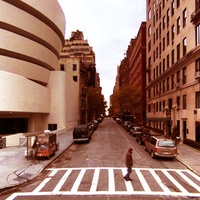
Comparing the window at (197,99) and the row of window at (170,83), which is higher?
the row of window at (170,83)

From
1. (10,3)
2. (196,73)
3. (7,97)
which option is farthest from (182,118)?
(10,3)

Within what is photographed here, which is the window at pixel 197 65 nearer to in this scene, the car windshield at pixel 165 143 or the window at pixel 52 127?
the car windshield at pixel 165 143

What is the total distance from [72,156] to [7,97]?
1452 cm

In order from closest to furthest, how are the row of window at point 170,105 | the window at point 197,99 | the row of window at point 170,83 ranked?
the window at point 197,99 → the row of window at point 170,105 → the row of window at point 170,83

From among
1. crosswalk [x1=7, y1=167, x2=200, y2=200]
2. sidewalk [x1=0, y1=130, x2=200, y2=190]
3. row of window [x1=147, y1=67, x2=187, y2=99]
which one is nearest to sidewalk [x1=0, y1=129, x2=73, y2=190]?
sidewalk [x1=0, y1=130, x2=200, y2=190]

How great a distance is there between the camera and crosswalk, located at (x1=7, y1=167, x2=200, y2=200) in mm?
12727

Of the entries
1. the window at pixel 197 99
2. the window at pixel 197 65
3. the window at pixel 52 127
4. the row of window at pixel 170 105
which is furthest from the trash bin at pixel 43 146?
the window at pixel 52 127

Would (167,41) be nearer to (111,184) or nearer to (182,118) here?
(182,118)

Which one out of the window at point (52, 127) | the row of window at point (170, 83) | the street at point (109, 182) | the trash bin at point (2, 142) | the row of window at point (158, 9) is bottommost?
the street at point (109, 182)

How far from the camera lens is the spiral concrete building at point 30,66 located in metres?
34.9

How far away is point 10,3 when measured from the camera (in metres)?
36.5

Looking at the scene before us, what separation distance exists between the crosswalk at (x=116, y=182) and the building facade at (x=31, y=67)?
779 inches

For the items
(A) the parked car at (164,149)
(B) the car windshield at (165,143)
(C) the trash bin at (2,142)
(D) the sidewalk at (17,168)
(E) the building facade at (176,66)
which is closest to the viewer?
(D) the sidewalk at (17,168)

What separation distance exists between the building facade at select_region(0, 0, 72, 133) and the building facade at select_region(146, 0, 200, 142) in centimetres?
1893
